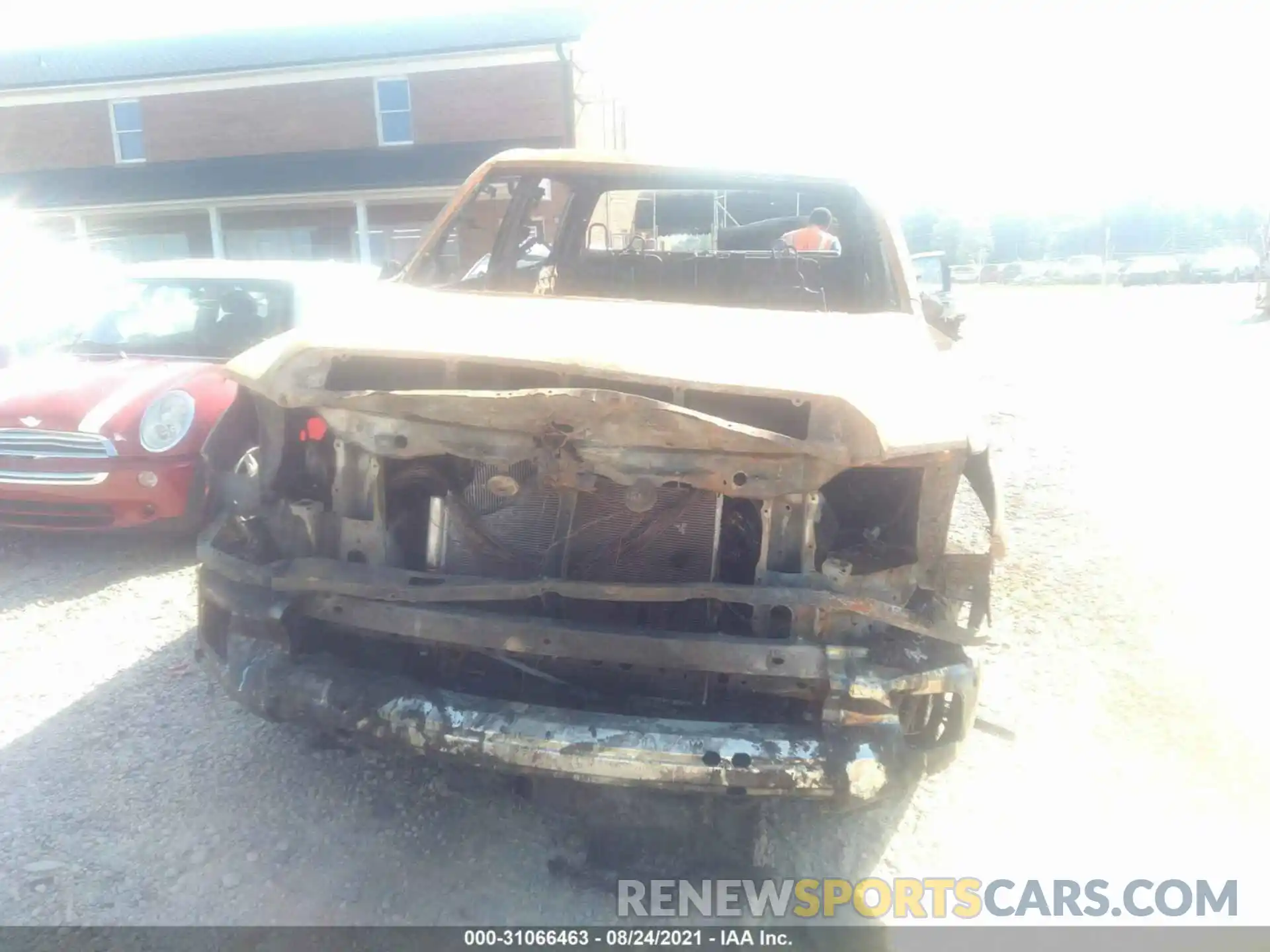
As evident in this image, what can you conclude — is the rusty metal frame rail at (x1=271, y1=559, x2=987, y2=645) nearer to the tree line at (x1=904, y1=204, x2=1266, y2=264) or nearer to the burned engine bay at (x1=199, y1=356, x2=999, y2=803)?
the burned engine bay at (x1=199, y1=356, x2=999, y2=803)

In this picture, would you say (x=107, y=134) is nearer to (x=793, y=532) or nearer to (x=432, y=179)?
(x=432, y=179)

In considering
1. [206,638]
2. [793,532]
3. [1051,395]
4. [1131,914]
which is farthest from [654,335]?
[1051,395]

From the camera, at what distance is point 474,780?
299 centimetres

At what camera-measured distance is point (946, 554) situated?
2.66 metres

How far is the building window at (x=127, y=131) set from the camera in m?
21.5

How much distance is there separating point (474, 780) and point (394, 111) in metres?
19.9

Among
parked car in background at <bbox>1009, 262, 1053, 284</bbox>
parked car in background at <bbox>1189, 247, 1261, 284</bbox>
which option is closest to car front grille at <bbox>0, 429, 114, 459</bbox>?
parked car in background at <bbox>1189, 247, 1261, 284</bbox>

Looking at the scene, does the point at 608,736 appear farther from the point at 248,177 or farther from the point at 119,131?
the point at 119,131

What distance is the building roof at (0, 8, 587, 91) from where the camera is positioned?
19938mm

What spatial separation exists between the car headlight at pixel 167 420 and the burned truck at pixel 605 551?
1.91 metres

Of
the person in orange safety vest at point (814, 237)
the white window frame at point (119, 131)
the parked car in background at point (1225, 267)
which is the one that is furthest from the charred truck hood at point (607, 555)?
the parked car in background at point (1225, 267)

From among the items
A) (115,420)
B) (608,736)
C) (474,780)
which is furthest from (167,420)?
(608,736)

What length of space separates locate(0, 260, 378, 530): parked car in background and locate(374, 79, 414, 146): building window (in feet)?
52.9

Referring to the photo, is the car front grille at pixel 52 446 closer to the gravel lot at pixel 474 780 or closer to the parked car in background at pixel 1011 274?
the gravel lot at pixel 474 780
